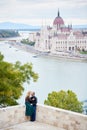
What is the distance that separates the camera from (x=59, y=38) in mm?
14516

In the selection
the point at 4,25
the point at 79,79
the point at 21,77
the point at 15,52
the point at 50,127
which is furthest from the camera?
the point at 79,79

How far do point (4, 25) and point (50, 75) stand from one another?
121 inches

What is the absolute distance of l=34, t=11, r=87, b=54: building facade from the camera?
1380 centimetres

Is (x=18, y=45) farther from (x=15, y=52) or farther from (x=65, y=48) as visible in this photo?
(x=65, y=48)

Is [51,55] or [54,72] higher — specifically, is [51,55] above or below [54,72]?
above

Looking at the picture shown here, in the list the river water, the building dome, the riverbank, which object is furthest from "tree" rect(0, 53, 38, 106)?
the building dome

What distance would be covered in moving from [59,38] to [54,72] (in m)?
1.33

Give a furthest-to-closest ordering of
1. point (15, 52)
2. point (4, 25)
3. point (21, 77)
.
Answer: point (15, 52) < point (4, 25) < point (21, 77)

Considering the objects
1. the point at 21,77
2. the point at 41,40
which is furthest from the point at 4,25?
the point at 21,77

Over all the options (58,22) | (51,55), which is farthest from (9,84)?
(51,55)

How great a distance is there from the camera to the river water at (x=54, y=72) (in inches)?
511

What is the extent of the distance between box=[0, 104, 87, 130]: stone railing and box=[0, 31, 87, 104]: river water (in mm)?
9244

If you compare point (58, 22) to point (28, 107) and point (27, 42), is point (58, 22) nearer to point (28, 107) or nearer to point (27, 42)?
point (27, 42)

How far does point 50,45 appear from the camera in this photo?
14328 millimetres
